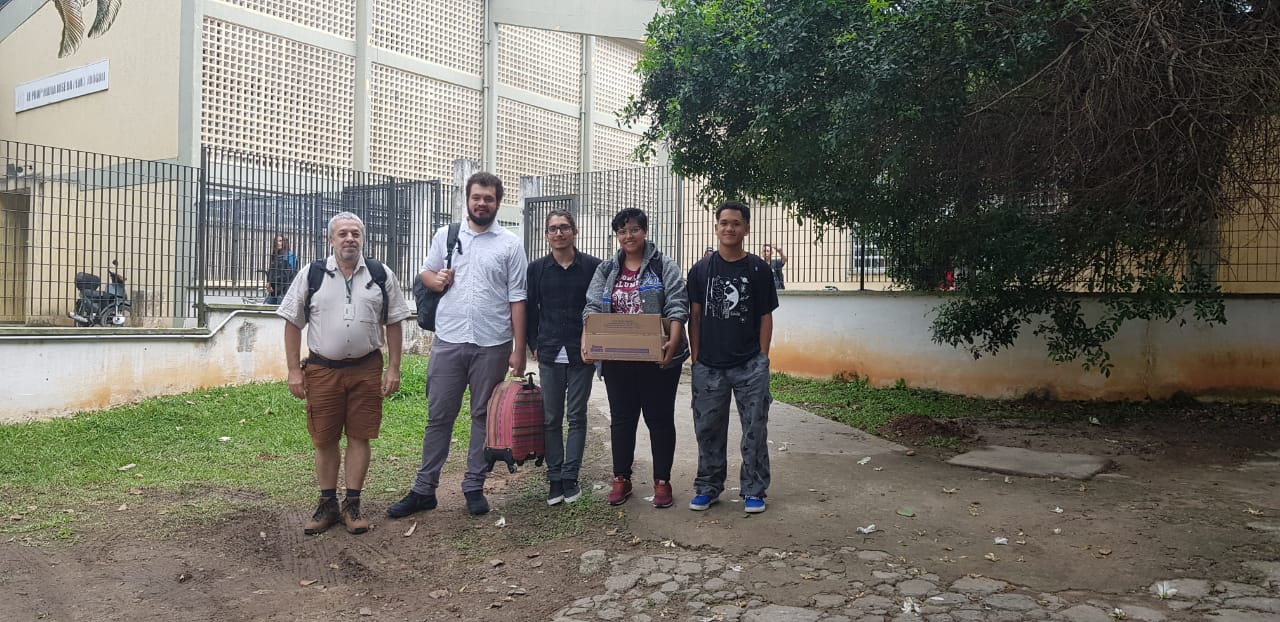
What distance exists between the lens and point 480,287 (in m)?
5.35

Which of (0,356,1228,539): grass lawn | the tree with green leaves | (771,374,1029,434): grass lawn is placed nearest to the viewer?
(0,356,1228,539): grass lawn

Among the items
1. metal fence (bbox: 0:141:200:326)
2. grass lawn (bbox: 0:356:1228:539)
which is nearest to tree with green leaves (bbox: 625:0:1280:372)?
grass lawn (bbox: 0:356:1228:539)

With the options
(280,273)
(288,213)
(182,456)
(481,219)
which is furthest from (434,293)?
(288,213)

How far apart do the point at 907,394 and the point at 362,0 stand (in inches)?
542

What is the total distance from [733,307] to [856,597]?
1.76 metres

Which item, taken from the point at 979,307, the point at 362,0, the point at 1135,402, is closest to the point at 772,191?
the point at 979,307

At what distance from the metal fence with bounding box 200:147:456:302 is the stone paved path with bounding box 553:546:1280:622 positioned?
7526mm

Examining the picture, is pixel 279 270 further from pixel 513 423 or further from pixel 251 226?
pixel 513 423

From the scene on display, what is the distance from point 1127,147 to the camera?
665 centimetres

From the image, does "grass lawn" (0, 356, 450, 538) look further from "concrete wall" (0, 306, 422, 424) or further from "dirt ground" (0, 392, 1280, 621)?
"dirt ground" (0, 392, 1280, 621)

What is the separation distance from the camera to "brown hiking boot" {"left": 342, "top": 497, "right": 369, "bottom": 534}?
5.18 meters

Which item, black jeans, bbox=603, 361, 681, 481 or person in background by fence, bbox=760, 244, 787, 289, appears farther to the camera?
person in background by fence, bbox=760, 244, 787, 289

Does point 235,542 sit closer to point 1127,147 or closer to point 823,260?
point 1127,147

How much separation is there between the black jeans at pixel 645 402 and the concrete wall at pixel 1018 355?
621 cm
